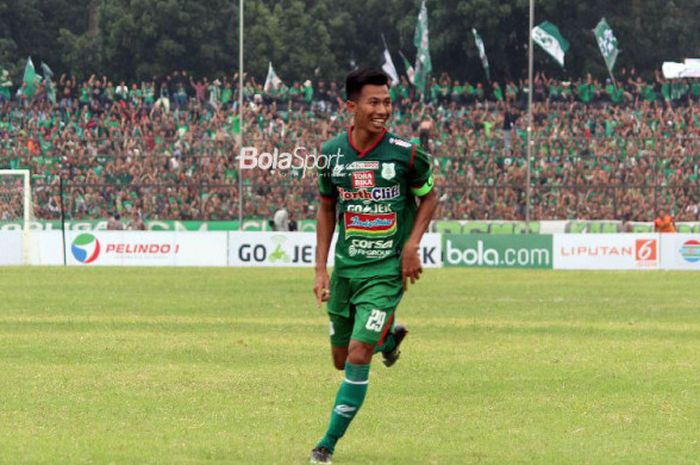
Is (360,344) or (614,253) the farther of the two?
(614,253)

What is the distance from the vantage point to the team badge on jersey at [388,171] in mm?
8680

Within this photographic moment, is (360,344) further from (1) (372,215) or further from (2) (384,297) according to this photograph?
(1) (372,215)

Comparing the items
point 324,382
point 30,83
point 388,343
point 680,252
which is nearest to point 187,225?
point 30,83

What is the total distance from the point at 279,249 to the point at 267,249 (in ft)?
1.24

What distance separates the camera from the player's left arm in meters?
8.60

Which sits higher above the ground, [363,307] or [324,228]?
[324,228]

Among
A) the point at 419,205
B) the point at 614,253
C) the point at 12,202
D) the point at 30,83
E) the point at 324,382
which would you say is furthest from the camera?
the point at 30,83

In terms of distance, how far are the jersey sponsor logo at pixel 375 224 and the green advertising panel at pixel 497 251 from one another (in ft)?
98.9

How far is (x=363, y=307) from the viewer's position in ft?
28.1

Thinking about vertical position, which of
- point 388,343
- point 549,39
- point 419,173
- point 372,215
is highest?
point 549,39

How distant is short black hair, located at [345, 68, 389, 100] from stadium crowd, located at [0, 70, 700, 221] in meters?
34.9

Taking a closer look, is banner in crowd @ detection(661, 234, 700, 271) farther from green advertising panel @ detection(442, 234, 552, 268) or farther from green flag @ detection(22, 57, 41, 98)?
green flag @ detection(22, 57, 41, 98)

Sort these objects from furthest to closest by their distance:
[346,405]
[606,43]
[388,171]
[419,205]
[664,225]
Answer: [606,43], [664,225], [419,205], [388,171], [346,405]

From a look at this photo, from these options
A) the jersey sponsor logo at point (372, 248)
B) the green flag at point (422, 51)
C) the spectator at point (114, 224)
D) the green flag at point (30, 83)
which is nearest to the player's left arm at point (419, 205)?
the jersey sponsor logo at point (372, 248)
